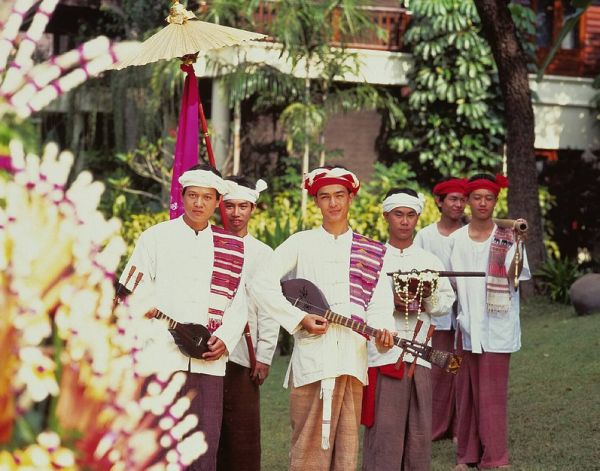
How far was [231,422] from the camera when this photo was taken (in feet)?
22.4

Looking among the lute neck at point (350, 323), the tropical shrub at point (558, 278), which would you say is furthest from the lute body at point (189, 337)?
the tropical shrub at point (558, 278)

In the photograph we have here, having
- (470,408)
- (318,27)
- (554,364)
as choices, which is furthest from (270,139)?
(470,408)

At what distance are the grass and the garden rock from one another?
17 cm

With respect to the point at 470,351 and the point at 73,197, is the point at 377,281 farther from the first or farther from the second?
the point at 73,197

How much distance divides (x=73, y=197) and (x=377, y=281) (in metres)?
4.98

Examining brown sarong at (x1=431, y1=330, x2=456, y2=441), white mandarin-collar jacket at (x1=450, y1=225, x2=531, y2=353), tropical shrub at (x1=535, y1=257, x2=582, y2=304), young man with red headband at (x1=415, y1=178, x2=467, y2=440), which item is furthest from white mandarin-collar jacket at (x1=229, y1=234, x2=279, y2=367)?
tropical shrub at (x1=535, y1=257, x2=582, y2=304)

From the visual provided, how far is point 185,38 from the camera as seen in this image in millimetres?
6887

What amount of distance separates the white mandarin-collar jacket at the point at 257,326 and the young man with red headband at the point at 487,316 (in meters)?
1.61

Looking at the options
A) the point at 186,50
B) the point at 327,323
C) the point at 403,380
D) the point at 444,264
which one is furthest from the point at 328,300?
the point at 444,264

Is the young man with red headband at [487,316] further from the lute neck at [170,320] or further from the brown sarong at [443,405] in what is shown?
the lute neck at [170,320]

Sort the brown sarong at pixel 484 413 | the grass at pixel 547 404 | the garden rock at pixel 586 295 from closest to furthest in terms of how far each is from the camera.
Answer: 1. the brown sarong at pixel 484 413
2. the grass at pixel 547 404
3. the garden rock at pixel 586 295

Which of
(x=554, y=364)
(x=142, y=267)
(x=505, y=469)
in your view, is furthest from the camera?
(x=554, y=364)

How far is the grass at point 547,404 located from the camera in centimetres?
811

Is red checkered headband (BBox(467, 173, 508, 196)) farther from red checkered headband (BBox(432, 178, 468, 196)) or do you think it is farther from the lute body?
the lute body
